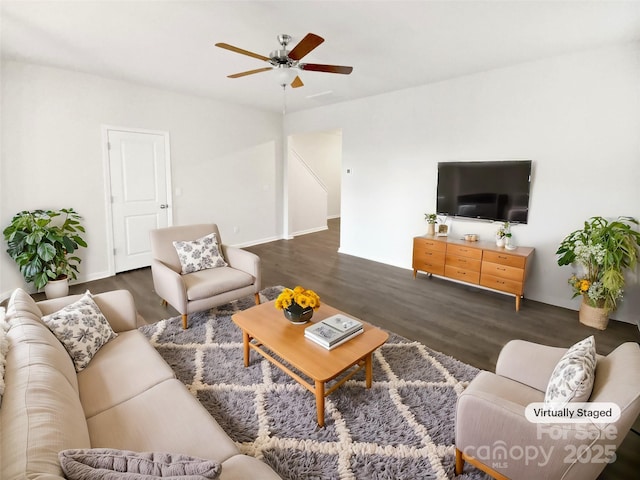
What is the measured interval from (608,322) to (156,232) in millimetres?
4760

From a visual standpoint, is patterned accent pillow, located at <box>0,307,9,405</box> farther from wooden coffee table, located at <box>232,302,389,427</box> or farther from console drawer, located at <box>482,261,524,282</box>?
console drawer, located at <box>482,261,524,282</box>

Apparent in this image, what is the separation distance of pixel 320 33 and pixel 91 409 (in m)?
3.19

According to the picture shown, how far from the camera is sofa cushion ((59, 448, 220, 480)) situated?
0.88m

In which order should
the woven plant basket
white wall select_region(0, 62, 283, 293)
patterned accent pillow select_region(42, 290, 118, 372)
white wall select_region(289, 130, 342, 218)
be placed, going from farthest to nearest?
white wall select_region(289, 130, 342, 218) < white wall select_region(0, 62, 283, 293) < the woven plant basket < patterned accent pillow select_region(42, 290, 118, 372)

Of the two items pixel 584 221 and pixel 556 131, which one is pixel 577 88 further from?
pixel 584 221

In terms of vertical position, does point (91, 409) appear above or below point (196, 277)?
below

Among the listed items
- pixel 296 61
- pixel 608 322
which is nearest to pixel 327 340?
pixel 296 61

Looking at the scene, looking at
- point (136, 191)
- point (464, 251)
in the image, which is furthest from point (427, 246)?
point (136, 191)

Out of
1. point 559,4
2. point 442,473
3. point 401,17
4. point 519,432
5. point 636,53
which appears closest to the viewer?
point 519,432

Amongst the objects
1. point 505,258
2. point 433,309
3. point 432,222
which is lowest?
point 433,309

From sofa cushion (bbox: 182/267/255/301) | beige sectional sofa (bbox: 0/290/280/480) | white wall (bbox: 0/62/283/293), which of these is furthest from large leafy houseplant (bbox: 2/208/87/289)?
beige sectional sofa (bbox: 0/290/280/480)

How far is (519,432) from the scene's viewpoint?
1.30m

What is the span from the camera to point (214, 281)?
315 cm

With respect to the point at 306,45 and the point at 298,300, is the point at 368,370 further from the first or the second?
the point at 306,45
